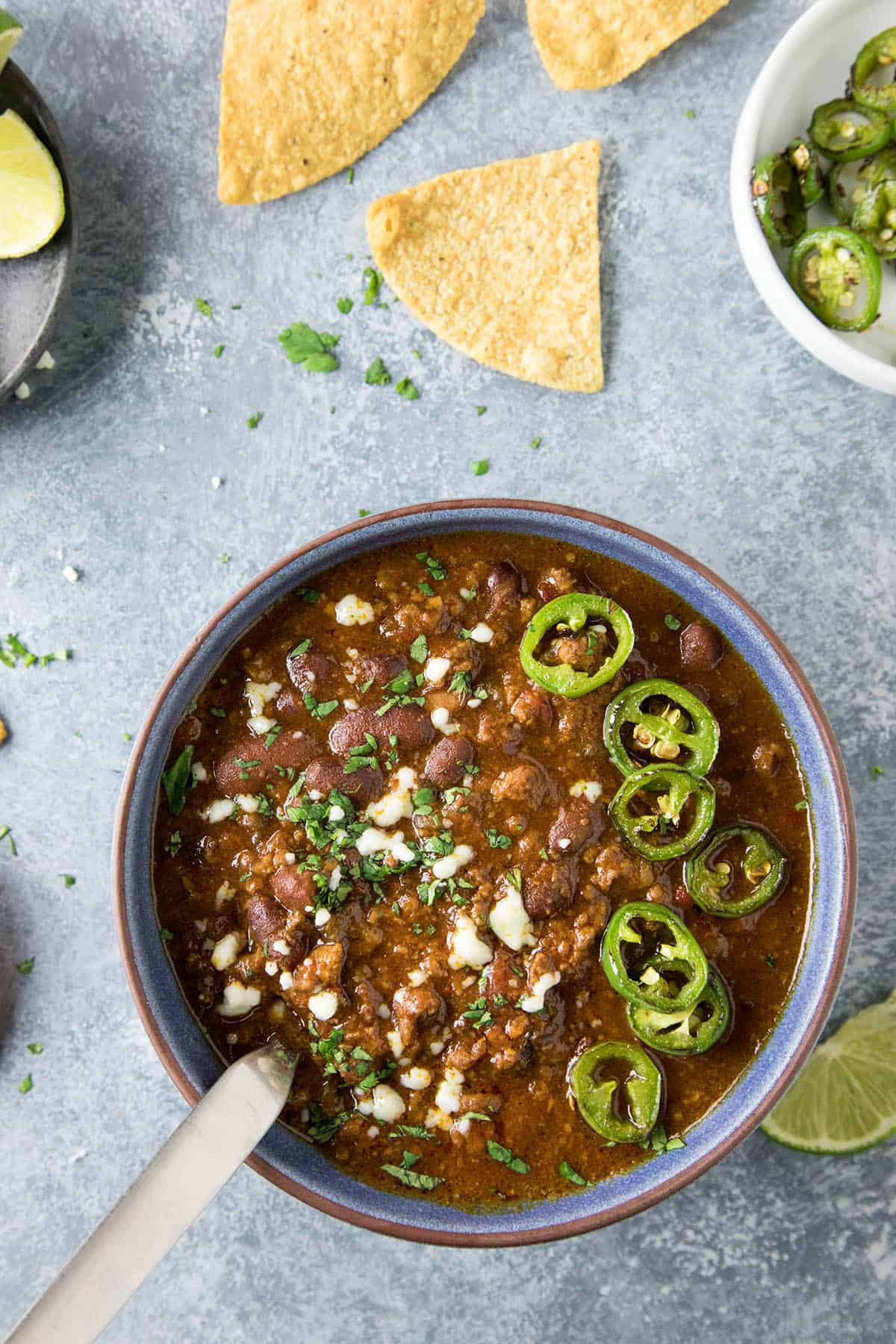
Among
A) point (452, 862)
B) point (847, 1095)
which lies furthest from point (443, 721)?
point (847, 1095)

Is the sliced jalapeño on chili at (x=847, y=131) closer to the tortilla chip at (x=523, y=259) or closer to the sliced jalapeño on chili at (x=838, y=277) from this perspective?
the sliced jalapeño on chili at (x=838, y=277)

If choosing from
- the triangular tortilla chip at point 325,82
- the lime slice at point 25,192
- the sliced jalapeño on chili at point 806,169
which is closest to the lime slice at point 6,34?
the lime slice at point 25,192

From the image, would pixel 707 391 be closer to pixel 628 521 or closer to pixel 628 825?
pixel 628 521

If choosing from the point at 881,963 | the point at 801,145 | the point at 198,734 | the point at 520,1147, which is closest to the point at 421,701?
the point at 198,734

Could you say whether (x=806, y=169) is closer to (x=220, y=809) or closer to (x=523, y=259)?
(x=523, y=259)

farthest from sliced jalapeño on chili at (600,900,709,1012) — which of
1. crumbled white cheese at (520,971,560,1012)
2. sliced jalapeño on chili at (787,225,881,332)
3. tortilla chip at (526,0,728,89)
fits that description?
tortilla chip at (526,0,728,89)

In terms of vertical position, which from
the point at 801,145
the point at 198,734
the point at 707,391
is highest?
the point at 801,145
